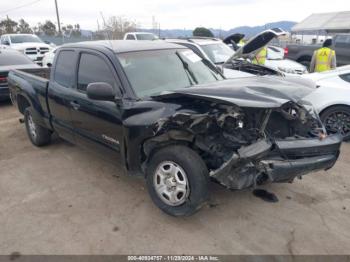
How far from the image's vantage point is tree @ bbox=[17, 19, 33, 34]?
47.4 meters

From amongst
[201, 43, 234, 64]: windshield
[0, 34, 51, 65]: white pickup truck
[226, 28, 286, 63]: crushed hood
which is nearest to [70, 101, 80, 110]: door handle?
[226, 28, 286, 63]: crushed hood

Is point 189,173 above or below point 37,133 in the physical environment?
above

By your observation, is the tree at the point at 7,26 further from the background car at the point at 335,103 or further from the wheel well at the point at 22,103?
the background car at the point at 335,103

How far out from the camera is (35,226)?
11.3ft

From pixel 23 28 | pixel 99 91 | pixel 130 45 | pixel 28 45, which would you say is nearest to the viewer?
pixel 99 91

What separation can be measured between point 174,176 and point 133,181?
1.22 metres

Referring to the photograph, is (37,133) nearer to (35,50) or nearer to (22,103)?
(22,103)

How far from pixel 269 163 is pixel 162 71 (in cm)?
177

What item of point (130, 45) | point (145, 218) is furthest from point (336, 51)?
point (145, 218)

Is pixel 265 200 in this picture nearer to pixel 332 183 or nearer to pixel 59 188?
pixel 332 183

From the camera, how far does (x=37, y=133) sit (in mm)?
5625

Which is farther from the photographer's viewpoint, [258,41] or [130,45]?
[258,41]

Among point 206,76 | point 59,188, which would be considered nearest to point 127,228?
point 59,188

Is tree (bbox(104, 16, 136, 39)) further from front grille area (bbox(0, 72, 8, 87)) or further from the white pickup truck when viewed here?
front grille area (bbox(0, 72, 8, 87))
